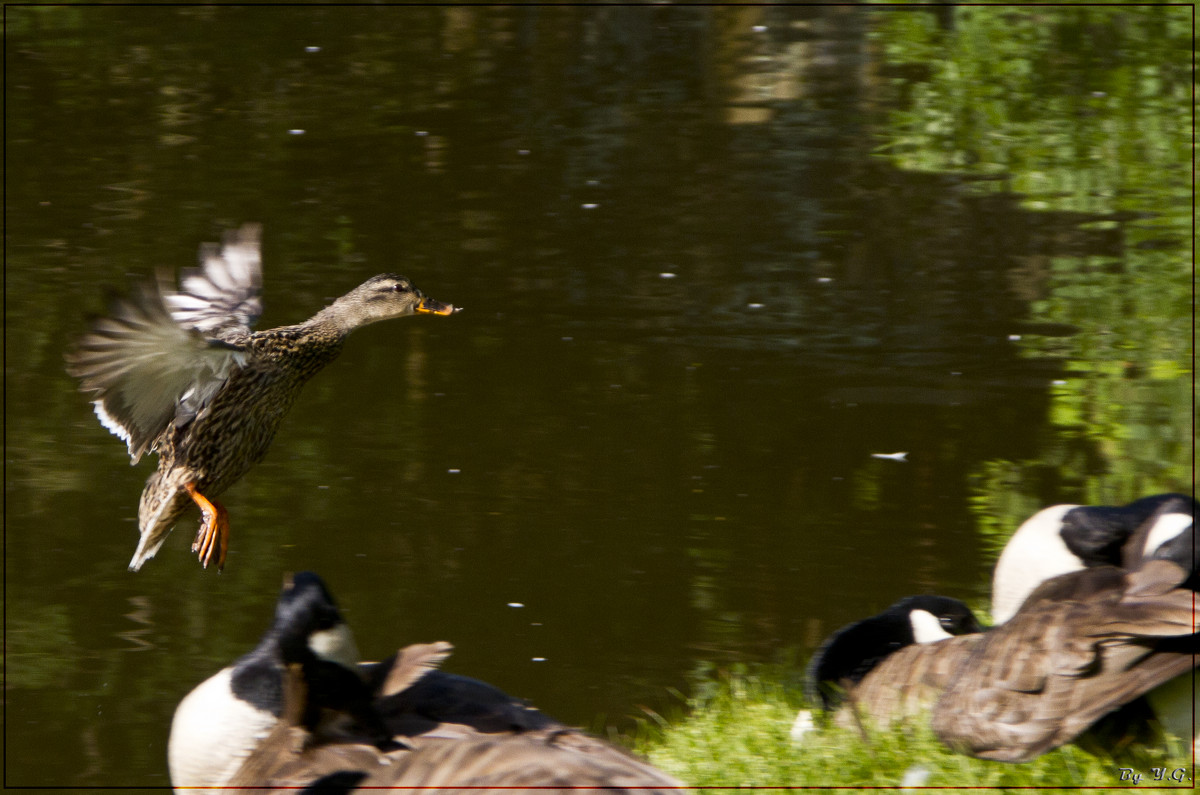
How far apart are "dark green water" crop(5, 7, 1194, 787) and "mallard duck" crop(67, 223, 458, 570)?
2.22 ft

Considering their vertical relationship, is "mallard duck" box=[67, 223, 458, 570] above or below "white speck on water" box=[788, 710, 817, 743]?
above

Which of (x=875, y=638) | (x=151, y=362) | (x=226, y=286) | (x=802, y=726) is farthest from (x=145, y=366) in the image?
(x=875, y=638)

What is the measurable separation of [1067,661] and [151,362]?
2.49 m

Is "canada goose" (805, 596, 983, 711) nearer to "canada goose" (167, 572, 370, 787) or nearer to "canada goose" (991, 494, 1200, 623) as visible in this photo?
"canada goose" (991, 494, 1200, 623)

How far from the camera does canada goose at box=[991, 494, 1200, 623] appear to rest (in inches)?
141

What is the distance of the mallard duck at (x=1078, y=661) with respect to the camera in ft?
10.6

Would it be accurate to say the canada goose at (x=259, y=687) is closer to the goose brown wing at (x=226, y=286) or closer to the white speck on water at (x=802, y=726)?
the white speck on water at (x=802, y=726)

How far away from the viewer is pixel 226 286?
499 centimetres

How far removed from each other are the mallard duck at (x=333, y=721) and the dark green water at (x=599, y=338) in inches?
50.7

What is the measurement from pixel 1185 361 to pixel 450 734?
16.3ft

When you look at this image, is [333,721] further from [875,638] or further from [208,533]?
[875,638]

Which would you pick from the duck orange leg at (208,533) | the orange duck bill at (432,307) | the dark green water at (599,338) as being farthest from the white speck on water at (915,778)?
the orange duck bill at (432,307)

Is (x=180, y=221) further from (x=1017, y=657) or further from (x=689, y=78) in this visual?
(x=1017, y=657)

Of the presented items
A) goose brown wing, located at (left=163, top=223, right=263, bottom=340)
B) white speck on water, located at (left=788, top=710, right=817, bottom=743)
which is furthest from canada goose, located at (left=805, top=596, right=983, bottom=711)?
goose brown wing, located at (left=163, top=223, right=263, bottom=340)
